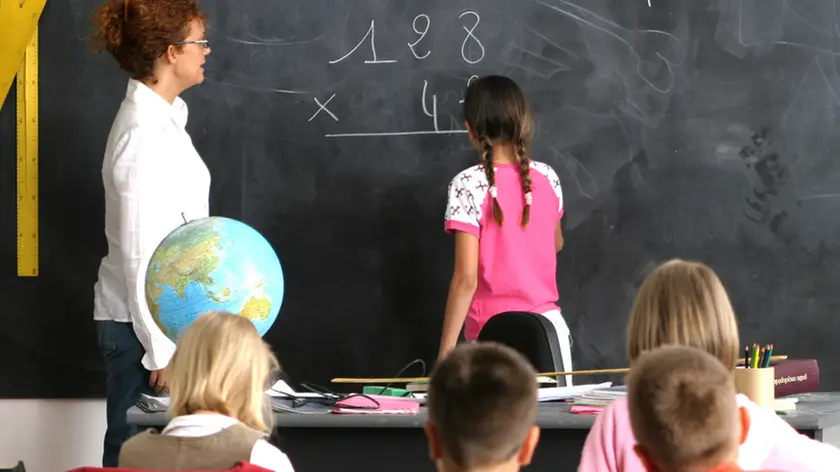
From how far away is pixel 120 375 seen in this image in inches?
137

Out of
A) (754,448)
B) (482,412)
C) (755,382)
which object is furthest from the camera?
(755,382)

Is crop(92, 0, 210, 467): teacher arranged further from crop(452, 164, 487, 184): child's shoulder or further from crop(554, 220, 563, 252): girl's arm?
crop(554, 220, 563, 252): girl's arm

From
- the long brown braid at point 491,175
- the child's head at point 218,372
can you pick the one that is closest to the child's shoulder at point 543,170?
the long brown braid at point 491,175

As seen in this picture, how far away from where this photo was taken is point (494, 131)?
141 inches

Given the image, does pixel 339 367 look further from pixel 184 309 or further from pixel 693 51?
pixel 693 51

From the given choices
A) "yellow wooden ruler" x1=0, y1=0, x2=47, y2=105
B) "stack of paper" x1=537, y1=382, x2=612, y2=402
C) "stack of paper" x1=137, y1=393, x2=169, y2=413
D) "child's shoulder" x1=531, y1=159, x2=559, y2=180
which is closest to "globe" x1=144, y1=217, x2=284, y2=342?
"stack of paper" x1=137, y1=393, x2=169, y2=413

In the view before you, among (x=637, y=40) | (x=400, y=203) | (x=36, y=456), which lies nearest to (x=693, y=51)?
(x=637, y=40)

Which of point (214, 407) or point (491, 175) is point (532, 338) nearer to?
point (491, 175)

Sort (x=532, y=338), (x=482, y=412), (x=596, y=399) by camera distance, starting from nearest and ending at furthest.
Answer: (x=482, y=412) < (x=596, y=399) < (x=532, y=338)

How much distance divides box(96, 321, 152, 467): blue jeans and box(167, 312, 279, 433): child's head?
124cm

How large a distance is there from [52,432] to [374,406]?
2159 mm

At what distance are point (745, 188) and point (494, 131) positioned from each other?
1.02 metres

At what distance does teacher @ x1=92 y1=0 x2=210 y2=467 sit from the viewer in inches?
135

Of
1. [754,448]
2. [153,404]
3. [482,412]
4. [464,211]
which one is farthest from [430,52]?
[482,412]
